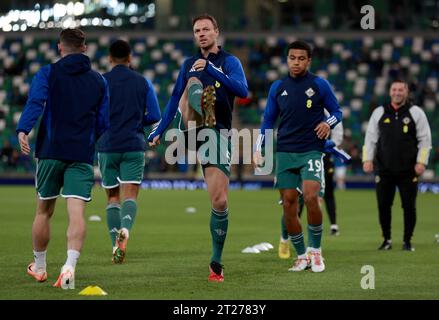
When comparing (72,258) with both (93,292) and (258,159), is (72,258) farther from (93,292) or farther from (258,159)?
(258,159)

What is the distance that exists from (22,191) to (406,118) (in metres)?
20.2

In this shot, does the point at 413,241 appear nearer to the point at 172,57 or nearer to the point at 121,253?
the point at 121,253

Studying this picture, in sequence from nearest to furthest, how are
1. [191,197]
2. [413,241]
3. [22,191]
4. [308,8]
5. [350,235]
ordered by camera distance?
[413,241] → [350,235] → [191,197] → [22,191] → [308,8]

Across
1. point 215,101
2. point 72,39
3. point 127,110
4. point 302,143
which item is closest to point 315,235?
point 302,143

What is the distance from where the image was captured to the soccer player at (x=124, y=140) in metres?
12.1

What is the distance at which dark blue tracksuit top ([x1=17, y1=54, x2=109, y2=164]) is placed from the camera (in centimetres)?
907

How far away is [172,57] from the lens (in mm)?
44844

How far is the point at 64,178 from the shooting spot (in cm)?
916

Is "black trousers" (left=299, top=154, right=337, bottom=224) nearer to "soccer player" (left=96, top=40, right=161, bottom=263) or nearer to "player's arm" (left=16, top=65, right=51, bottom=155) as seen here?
"soccer player" (left=96, top=40, right=161, bottom=263)

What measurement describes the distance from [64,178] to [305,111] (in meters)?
3.03

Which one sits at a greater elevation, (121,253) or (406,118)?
(406,118)

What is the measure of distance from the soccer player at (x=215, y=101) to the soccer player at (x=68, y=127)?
1161 millimetres

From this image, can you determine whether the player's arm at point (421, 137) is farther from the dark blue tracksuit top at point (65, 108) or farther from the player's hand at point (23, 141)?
the player's hand at point (23, 141)

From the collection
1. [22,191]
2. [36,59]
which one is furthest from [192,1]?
[22,191]
